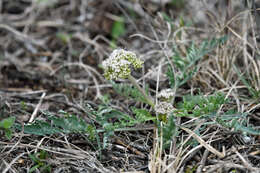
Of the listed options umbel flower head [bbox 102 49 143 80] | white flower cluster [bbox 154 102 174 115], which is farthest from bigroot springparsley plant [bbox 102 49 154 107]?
white flower cluster [bbox 154 102 174 115]

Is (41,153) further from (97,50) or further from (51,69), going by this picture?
(97,50)

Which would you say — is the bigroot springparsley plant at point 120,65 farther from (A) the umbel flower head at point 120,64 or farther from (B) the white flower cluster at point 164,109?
(B) the white flower cluster at point 164,109

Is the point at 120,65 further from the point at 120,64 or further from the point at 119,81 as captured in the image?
the point at 119,81

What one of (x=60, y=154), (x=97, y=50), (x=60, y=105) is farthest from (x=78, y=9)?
(x=60, y=154)

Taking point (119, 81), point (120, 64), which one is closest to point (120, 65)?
point (120, 64)

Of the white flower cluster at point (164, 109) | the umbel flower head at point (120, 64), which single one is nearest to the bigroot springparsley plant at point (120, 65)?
the umbel flower head at point (120, 64)
